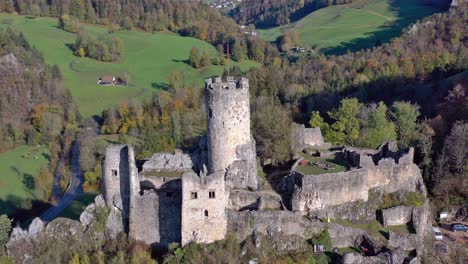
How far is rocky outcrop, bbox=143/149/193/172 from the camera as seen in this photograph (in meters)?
40.4

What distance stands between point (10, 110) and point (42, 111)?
5.48 meters

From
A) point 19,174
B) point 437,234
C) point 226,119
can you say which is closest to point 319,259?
point 226,119

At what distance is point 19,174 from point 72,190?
8165mm

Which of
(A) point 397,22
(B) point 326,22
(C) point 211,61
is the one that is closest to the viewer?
(C) point 211,61

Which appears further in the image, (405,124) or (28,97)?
(28,97)

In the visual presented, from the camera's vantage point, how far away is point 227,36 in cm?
12019

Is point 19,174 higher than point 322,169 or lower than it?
lower

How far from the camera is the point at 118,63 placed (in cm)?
10588

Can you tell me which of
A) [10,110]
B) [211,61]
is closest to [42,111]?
[10,110]

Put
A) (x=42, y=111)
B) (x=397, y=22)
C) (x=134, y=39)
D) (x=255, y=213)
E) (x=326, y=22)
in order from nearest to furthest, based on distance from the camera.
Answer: (x=255, y=213), (x=42, y=111), (x=134, y=39), (x=397, y=22), (x=326, y=22)

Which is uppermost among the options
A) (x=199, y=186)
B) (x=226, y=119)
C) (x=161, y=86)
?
(x=226, y=119)

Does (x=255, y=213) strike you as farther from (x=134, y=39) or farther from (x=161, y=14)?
(x=161, y=14)

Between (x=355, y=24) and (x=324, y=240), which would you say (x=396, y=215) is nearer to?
(x=324, y=240)

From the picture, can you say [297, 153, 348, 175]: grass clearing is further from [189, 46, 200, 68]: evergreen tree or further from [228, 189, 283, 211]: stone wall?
[189, 46, 200, 68]: evergreen tree
